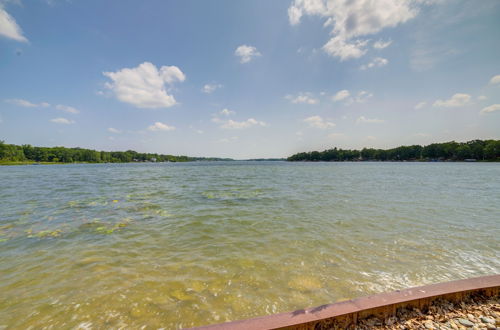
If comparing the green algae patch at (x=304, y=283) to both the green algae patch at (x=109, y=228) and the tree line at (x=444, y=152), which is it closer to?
the green algae patch at (x=109, y=228)

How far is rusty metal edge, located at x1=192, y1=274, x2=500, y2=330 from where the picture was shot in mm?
2596

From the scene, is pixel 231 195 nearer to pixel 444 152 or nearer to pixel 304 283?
pixel 304 283

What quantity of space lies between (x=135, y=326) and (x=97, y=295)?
1.56 metres

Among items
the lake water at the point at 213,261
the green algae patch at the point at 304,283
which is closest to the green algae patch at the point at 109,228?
the lake water at the point at 213,261

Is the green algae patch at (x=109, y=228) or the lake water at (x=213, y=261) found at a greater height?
the lake water at (x=213, y=261)

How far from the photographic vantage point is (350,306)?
296 centimetres

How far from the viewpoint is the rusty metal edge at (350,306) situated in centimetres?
260

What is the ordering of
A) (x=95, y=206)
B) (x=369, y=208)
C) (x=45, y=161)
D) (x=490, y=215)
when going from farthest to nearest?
(x=45, y=161)
(x=95, y=206)
(x=369, y=208)
(x=490, y=215)

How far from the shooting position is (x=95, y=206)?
13219mm

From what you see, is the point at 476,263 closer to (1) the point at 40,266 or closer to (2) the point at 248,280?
(2) the point at 248,280

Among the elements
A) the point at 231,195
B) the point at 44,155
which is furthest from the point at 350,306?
the point at 44,155

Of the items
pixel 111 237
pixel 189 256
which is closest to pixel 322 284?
pixel 189 256

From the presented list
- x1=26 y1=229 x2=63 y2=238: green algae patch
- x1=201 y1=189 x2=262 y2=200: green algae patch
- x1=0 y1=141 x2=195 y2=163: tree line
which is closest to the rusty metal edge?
x1=26 y1=229 x2=63 y2=238: green algae patch

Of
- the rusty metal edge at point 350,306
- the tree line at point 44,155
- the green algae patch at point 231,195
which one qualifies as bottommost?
the green algae patch at point 231,195
